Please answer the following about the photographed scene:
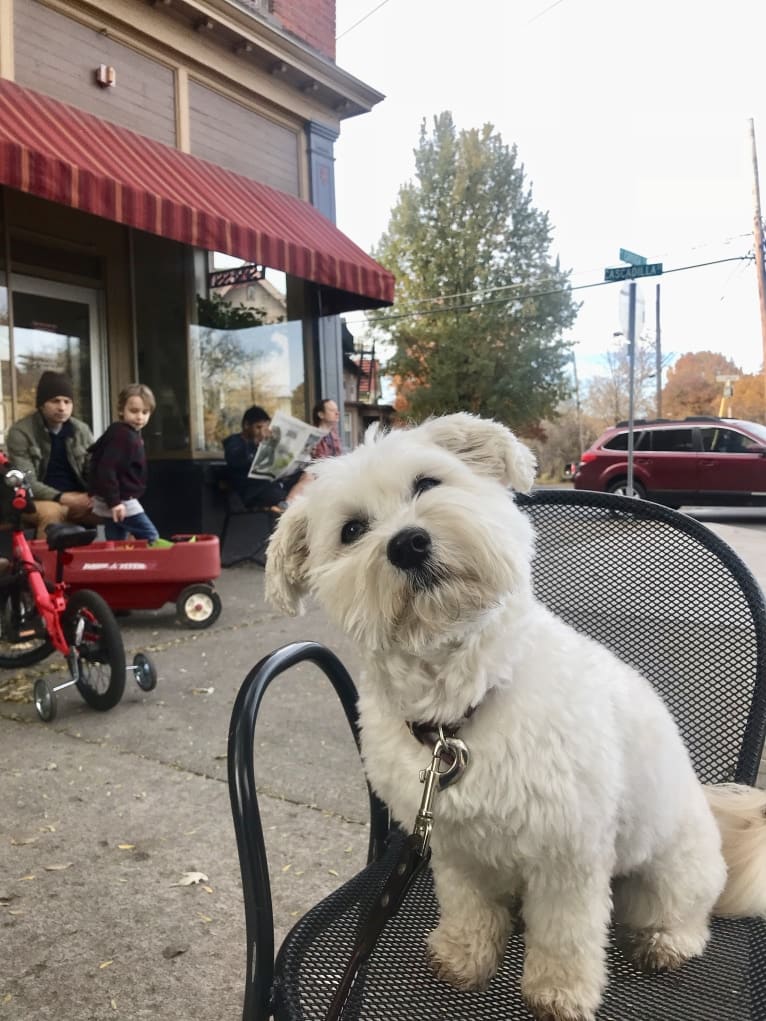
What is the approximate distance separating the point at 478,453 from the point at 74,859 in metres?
2.20

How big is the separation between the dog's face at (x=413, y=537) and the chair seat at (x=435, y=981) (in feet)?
1.74

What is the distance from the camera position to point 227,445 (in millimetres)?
8945

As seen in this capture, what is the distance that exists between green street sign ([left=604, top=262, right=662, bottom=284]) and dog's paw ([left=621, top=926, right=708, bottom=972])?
9.02 meters

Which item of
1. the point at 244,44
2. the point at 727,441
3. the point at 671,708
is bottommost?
the point at 671,708

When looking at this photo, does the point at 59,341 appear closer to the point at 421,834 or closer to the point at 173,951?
the point at 173,951

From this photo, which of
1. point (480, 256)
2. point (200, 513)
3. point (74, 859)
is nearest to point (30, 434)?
point (200, 513)

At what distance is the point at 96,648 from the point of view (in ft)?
14.9

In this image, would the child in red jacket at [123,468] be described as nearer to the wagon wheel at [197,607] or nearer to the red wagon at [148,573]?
the red wagon at [148,573]

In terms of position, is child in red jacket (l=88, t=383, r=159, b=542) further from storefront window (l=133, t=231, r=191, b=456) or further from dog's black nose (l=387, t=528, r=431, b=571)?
dog's black nose (l=387, t=528, r=431, b=571)

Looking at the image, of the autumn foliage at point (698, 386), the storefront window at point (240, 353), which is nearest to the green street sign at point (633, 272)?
the storefront window at point (240, 353)

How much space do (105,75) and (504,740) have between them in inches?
317

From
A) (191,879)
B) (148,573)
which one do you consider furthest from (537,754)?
(148,573)

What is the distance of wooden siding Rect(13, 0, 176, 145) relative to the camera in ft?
23.4

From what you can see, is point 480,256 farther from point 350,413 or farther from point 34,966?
point 34,966
